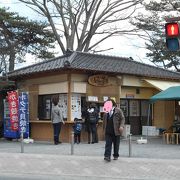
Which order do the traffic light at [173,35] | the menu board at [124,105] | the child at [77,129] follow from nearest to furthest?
1. the traffic light at [173,35]
2. the child at [77,129]
3. the menu board at [124,105]

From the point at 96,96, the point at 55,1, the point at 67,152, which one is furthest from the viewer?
the point at 55,1

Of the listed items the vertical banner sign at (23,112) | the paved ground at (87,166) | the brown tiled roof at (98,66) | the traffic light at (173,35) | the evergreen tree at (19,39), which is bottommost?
the paved ground at (87,166)

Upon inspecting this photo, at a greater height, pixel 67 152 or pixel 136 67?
pixel 136 67

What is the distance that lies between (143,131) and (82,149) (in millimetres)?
8328

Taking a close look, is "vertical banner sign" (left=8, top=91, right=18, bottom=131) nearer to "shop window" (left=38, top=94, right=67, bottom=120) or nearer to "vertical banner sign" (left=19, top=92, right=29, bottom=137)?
"vertical banner sign" (left=19, top=92, right=29, bottom=137)

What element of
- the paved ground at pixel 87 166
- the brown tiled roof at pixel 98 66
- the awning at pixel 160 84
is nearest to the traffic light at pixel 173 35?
the paved ground at pixel 87 166

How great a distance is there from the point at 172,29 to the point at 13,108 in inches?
512

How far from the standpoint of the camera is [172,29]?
1257cm

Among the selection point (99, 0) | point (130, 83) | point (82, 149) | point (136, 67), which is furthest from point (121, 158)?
point (99, 0)

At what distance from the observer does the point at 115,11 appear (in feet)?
128

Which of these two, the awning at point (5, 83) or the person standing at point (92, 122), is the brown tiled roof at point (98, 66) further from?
the person standing at point (92, 122)

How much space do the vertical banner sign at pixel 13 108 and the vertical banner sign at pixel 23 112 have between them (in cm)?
29

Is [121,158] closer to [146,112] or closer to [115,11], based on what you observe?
[146,112]

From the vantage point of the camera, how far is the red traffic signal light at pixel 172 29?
12516 millimetres
